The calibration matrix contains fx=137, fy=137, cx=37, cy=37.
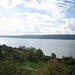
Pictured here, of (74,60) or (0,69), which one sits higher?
(0,69)

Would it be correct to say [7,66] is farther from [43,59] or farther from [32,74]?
[43,59]

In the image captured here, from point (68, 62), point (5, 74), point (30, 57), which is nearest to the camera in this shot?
point (5, 74)

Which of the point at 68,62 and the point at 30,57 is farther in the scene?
the point at 30,57

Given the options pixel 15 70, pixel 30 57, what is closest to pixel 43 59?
pixel 30 57

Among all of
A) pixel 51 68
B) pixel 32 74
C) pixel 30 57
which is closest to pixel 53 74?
pixel 51 68

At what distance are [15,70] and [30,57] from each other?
49.2 metres

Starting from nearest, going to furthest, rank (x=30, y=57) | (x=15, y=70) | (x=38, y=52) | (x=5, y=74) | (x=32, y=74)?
(x=5, y=74) → (x=15, y=70) → (x=32, y=74) → (x=30, y=57) → (x=38, y=52)

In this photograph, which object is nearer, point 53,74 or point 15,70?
point 15,70

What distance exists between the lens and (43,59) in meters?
65.0

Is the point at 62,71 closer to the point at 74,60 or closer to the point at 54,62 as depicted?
the point at 54,62

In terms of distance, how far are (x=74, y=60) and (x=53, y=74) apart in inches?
1559

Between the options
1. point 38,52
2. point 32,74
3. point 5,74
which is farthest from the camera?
point 38,52

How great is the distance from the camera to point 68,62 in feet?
190

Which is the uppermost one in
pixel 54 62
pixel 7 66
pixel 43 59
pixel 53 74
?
pixel 7 66
